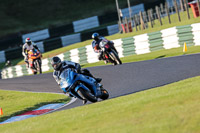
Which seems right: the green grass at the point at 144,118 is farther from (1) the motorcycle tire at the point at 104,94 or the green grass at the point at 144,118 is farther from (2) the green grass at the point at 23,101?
(2) the green grass at the point at 23,101

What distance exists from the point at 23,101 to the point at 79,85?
4.84 meters

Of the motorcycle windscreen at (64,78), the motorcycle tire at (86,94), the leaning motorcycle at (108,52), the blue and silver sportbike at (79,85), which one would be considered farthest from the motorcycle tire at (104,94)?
the leaning motorcycle at (108,52)

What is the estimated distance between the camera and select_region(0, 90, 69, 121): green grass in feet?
40.9

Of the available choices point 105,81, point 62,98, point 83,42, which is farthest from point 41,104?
point 83,42

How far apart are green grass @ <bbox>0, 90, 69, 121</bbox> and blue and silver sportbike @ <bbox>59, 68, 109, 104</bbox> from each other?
8.29 ft

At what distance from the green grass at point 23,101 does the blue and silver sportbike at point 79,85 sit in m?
2.53

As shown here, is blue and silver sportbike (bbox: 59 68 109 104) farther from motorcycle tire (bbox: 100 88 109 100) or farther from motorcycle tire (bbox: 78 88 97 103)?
motorcycle tire (bbox: 100 88 109 100)

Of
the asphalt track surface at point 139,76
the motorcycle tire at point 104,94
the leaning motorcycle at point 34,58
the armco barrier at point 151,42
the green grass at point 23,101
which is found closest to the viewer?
the motorcycle tire at point 104,94

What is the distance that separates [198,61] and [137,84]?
8.20ft

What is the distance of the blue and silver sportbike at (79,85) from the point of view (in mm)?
9742

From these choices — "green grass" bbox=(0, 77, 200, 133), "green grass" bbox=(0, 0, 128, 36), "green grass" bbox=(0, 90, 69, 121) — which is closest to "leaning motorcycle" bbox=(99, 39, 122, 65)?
"green grass" bbox=(0, 90, 69, 121)

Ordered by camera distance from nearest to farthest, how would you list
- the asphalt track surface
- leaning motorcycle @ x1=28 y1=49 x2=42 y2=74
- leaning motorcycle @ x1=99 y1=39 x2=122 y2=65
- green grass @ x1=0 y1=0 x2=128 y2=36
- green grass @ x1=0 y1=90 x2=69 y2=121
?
the asphalt track surface, green grass @ x1=0 y1=90 x2=69 y2=121, leaning motorcycle @ x1=99 y1=39 x2=122 y2=65, leaning motorcycle @ x1=28 y1=49 x2=42 y2=74, green grass @ x1=0 y1=0 x2=128 y2=36

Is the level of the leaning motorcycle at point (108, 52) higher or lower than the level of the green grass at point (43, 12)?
lower

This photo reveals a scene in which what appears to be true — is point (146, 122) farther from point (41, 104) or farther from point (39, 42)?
point (39, 42)
